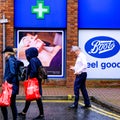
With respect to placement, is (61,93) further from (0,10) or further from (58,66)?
(0,10)

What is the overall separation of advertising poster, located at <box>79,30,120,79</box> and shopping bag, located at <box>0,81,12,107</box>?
7780 mm

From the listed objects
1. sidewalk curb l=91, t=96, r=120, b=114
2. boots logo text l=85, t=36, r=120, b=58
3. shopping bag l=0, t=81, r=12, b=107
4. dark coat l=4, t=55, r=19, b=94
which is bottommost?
sidewalk curb l=91, t=96, r=120, b=114

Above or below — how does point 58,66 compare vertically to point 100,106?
above

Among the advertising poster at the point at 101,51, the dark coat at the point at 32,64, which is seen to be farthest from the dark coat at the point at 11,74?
the advertising poster at the point at 101,51

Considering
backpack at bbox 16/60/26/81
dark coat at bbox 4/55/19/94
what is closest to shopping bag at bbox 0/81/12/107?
dark coat at bbox 4/55/19/94

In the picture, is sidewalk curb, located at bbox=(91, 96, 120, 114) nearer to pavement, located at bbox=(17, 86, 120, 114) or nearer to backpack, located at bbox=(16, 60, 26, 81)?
Answer: pavement, located at bbox=(17, 86, 120, 114)

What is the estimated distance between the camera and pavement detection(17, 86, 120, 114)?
12695mm

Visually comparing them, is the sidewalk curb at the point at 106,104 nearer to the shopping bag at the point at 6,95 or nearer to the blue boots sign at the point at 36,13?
the shopping bag at the point at 6,95

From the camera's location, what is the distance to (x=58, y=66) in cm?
1719

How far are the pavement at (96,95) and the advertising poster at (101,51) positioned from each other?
84 cm

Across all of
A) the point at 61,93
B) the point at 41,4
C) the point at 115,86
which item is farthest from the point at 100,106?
the point at 41,4

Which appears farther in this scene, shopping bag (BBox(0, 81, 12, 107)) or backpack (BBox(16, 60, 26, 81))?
backpack (BBox(16, 60, 26, 81))

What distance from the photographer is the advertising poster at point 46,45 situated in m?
17.1

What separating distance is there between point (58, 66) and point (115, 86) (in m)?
2.36
